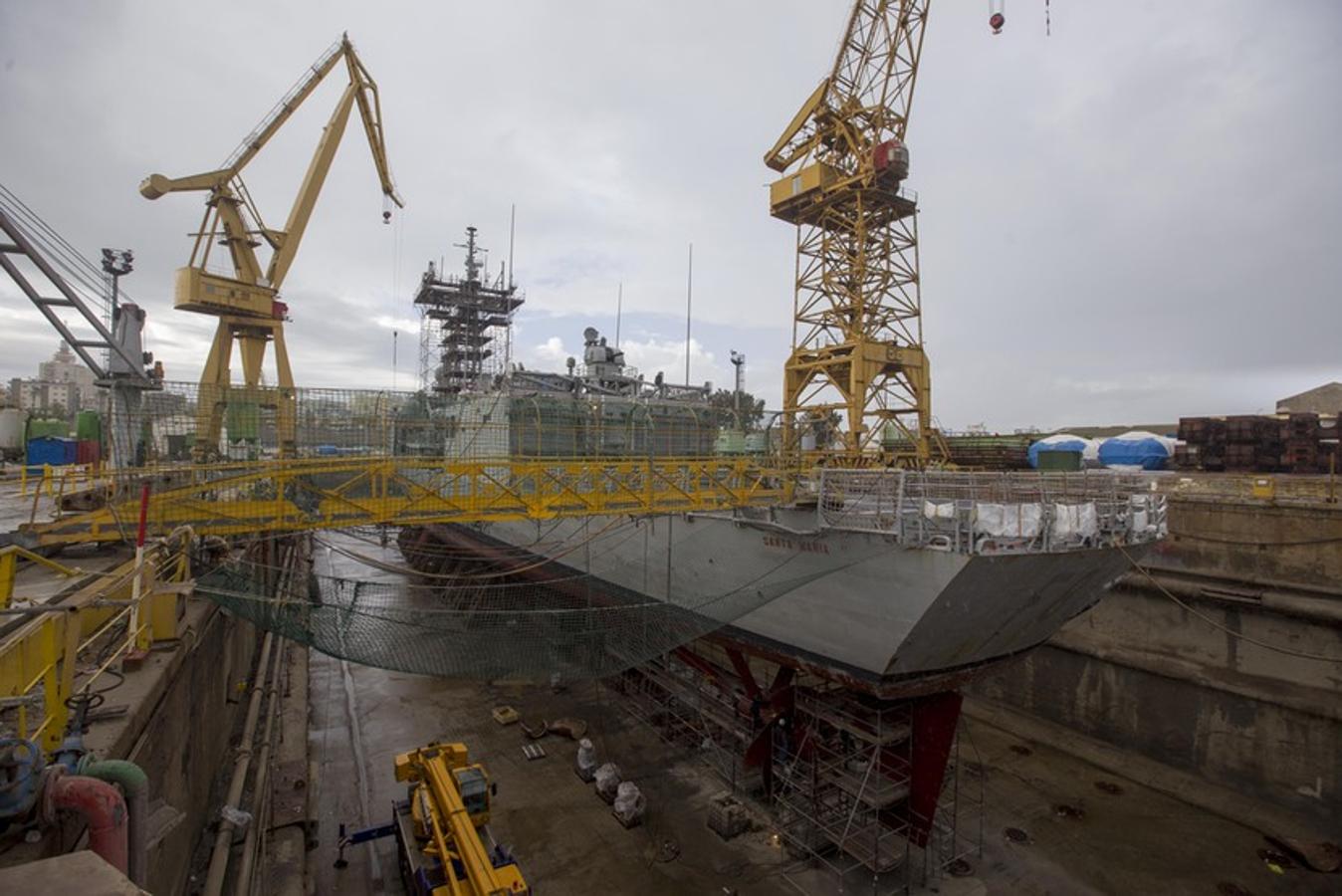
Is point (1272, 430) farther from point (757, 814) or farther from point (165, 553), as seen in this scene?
point (165, 553)

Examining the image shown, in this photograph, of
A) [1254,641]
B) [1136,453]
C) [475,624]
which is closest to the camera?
[475,624]

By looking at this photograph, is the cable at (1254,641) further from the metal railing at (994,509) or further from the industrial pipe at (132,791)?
the industrial pipe at (132,791)

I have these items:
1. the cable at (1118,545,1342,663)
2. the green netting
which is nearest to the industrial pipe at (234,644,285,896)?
the green netting

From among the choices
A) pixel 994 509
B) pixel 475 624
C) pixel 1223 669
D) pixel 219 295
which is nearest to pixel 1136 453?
pixel 1223 669

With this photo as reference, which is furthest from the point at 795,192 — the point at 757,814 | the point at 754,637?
the point at 757,814

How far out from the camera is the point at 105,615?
6.37m

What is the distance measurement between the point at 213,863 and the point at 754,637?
861 cm

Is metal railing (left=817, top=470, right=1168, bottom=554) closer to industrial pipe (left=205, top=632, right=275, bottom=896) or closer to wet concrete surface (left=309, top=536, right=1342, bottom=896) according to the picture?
wet concrete surface (left=309, top=536, right=1342, bottom=896)

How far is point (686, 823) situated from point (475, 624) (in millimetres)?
5711

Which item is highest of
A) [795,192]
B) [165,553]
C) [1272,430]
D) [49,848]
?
[795,192]

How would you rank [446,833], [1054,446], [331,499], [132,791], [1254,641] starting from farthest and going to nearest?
1. [1054,446]
2. [1254,641]
3. [446,833]
4. [331,499]
5. [132,791]

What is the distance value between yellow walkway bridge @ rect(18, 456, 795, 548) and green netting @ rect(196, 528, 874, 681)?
2.58 ft

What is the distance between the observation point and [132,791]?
3402mm

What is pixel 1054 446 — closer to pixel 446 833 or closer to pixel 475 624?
pixel 475 624
